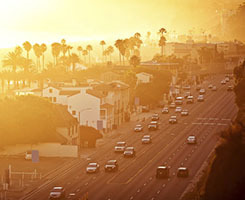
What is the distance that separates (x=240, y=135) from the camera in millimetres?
37906

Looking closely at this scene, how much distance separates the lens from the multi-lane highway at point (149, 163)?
64000 mm

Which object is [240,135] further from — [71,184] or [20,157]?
[20,157]

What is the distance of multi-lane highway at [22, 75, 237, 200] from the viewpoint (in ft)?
210

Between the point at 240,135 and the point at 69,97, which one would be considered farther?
the point at 69,97

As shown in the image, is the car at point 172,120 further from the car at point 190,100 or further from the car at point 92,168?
the car at point 92,168

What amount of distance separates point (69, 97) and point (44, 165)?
130 ft

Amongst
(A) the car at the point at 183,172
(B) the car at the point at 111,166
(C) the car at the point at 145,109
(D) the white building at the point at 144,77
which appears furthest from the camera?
(D) the white building at the point at 144,77

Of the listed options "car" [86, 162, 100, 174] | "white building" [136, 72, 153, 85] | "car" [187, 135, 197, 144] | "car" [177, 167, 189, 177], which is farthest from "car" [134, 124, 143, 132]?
"white building" [136, 72, 153, 85]

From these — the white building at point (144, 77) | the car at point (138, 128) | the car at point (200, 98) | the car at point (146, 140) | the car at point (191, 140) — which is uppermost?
the white building at point (144, 77)

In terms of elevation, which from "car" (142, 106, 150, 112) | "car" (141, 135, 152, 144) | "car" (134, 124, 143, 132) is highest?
"car" (141, 135, 152, 144)

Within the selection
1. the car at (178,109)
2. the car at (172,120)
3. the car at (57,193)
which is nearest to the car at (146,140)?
the car at (172,120)

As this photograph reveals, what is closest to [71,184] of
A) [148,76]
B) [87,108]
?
[87,108]

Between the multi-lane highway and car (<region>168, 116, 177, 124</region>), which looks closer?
the multi-lane highway

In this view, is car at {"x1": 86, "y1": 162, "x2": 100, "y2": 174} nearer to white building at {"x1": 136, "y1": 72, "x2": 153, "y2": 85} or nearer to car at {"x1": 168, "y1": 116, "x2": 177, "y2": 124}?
car at {"x1": 168, "y1": 116, "x2": 177, "y2": 124}
